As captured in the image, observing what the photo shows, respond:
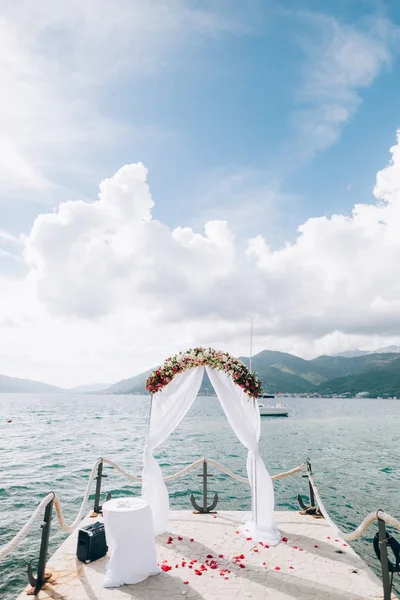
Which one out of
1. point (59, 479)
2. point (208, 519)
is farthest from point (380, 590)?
point (59, 479)

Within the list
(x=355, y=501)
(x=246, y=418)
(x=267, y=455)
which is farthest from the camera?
(x=267, y=455)

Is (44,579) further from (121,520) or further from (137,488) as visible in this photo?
(137,488)

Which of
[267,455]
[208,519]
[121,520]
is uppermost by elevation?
[121,520]

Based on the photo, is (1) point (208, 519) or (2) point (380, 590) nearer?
(2) point (380, 590)

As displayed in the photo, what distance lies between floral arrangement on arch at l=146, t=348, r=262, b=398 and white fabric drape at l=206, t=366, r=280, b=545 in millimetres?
216

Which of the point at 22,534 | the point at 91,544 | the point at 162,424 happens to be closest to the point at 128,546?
the point at 91,544

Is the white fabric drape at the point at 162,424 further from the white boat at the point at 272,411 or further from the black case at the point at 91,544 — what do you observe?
the white boat at the point at 272,411

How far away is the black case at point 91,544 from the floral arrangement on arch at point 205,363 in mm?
3264

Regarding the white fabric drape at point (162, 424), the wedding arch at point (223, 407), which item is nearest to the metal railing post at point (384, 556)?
the wedding arch at point (223, 407)

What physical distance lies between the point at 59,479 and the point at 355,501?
1727 centimetres

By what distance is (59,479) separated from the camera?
73.6 ft

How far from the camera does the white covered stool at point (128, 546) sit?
6555 mm

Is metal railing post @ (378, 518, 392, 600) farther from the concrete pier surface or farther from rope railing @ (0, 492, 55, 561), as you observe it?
rope railing @ (0, 492, 55, 561)

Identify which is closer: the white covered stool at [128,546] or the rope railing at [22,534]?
the rope railing at [22,534]
